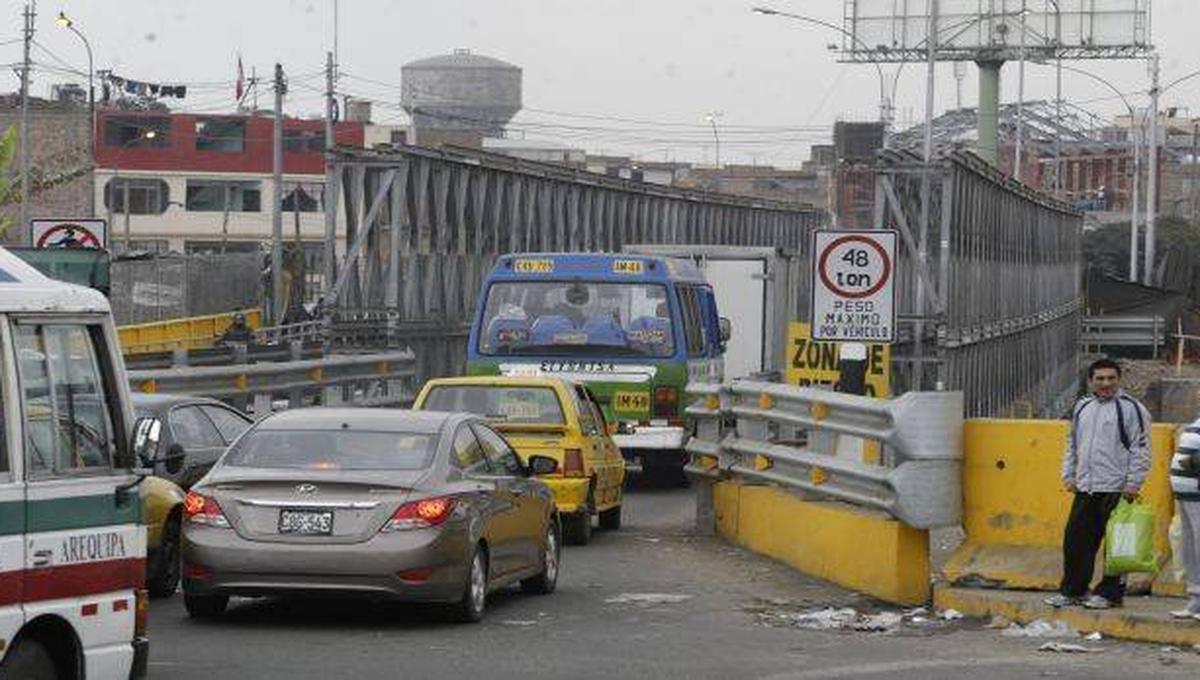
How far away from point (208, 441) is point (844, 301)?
5599 millimetres

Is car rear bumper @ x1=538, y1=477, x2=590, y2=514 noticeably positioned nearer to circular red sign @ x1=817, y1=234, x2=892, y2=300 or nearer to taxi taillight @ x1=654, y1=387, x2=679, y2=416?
circular red sign @ x1=817, y1=234, x2=892, y2=300

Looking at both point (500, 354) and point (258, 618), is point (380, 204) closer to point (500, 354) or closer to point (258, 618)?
point (500, 354)

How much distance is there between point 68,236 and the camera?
25047mm

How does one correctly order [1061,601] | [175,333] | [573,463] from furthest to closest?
[175,333]
[573,463]
[1061,601]

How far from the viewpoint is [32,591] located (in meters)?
9.00

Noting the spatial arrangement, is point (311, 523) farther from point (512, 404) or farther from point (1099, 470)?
point (512, 404)

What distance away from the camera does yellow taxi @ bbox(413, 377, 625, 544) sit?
19.5 metres

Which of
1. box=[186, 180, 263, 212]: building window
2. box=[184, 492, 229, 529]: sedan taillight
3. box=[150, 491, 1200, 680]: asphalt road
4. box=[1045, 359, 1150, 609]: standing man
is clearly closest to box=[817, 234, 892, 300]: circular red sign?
box=[150, 491, 1200, 680]: asphalt road

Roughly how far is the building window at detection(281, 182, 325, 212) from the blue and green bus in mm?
80172

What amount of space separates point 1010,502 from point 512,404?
5.98m

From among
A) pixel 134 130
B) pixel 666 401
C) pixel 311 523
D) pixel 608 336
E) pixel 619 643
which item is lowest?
pixel 619 643

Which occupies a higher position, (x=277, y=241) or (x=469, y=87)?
(x=469, y=87)

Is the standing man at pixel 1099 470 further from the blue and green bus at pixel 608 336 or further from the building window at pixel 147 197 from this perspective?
the building window at pixel 147 197

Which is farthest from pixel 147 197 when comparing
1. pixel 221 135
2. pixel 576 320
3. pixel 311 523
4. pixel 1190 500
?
pixel 1190 500
